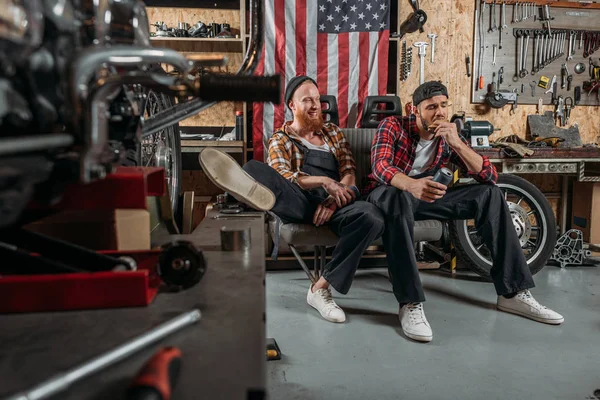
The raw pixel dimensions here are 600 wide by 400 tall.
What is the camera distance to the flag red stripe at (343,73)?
3318mm

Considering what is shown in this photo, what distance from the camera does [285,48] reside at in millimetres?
3273

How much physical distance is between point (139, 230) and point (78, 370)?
0.44 meters

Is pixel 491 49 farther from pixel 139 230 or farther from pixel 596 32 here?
pixel 139 230

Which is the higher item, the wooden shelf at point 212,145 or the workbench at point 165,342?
the wooden shelf at point 212,145

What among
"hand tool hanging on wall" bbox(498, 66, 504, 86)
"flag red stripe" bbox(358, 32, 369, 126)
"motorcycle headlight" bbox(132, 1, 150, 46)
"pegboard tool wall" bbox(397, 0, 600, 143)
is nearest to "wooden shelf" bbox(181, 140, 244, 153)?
"flag red stripe" bbox(358, 32, 369, 126)

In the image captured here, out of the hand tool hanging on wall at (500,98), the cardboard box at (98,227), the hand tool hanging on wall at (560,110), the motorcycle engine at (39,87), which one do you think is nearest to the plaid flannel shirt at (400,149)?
the cardboard box at (98,227)

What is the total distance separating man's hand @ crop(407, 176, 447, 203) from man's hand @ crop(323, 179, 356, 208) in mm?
285

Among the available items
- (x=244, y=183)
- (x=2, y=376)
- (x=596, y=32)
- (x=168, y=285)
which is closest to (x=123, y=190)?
(x=168, y=285)

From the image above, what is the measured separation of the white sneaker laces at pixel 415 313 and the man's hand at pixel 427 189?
1.55 ft

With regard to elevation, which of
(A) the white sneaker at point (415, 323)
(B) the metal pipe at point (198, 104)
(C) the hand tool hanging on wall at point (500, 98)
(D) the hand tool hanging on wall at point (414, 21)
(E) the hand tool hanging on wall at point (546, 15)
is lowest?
(A) the white sneaker at point (415, 323)

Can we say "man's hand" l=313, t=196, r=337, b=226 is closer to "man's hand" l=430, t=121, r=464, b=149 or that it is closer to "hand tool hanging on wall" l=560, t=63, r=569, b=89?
"man's hand" l=430, t=121, r=464, b=149

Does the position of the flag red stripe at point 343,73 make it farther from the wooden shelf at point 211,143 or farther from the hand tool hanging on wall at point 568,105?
the hand tool hanging on wall at point 568,105

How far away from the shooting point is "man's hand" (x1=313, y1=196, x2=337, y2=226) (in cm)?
201

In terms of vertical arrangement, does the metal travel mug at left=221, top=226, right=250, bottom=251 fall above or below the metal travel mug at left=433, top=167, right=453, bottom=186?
below
